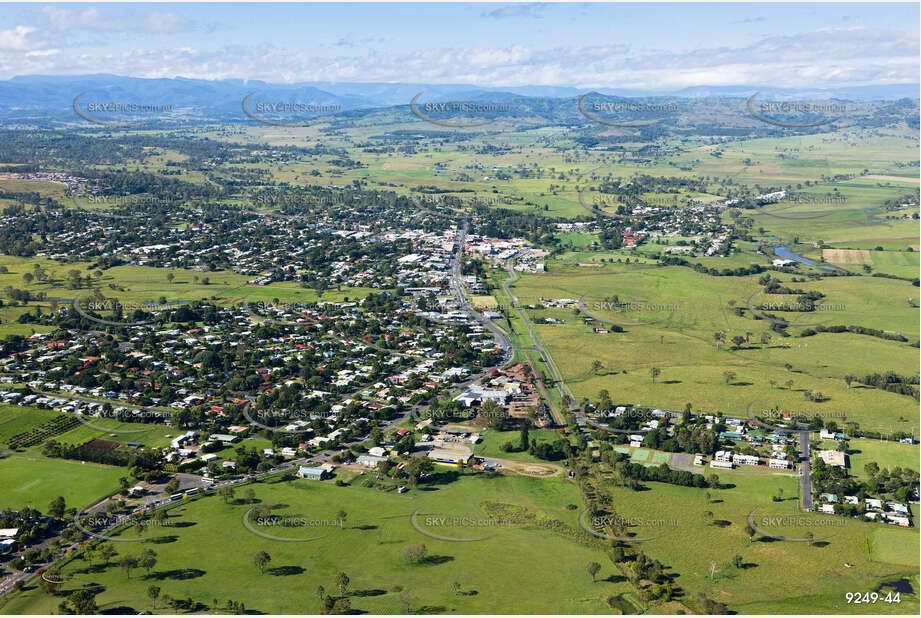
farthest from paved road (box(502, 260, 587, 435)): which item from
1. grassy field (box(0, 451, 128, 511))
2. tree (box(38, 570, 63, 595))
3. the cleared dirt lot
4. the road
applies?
the cleared dirt lot

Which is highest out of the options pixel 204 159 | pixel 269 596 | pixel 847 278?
pixel 204 159

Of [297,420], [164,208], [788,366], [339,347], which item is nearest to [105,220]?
[164,208]

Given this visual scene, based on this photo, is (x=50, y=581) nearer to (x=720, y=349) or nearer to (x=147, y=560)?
(x=147, y=560)

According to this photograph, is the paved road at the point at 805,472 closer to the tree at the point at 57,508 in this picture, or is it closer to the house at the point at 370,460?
the house at the point at 370,460

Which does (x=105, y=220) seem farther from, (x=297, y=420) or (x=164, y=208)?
(x=297, y=420)

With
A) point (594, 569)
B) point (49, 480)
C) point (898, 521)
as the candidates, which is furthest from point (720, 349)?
point (49, 480)

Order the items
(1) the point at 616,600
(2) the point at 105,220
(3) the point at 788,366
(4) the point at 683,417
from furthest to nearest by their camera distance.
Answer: (2) the point at 105,220 < (3) the point at 788,366 < (4) the point at 683,417 < (1) the point at 616,600
